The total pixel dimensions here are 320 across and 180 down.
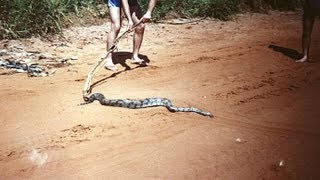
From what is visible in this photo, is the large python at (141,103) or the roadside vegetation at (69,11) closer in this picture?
the large python at (141,103)

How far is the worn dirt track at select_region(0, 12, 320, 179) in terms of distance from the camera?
3.71 meters

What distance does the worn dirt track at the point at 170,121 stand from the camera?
371 centimetres

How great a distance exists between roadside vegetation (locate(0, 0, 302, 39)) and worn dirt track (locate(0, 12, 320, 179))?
538 mm

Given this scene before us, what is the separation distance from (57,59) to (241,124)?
3790 millimetres

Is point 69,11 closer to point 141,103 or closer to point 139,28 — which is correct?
point 139,28

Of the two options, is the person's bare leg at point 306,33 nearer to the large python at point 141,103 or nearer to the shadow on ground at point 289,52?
the shadow on ground at point 289,52

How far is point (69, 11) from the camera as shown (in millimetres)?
8922

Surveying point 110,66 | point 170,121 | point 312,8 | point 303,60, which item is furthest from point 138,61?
point 312,8

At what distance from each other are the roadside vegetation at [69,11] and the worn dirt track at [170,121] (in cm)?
54

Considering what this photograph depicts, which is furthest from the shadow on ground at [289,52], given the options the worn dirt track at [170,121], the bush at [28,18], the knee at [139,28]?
the bush at [28,18]

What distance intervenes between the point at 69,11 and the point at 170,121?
5391 mm

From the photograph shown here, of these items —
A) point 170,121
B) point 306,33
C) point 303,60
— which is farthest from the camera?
point 303,60

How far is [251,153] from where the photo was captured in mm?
4004

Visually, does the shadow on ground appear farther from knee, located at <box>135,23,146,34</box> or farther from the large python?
the large python
